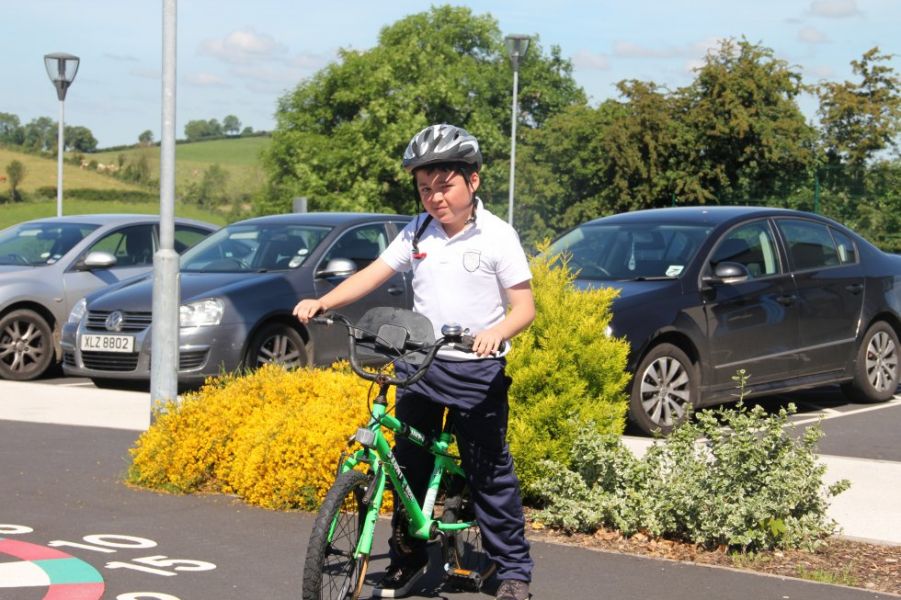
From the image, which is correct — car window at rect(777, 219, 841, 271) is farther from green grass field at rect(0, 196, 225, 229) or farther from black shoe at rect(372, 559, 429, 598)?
green grass field at rect(0, 196, 225, 229)

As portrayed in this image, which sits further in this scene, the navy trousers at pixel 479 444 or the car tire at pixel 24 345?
the car tire at pixel 24 345

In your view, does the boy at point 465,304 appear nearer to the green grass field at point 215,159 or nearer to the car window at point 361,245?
the car window at point 361,245

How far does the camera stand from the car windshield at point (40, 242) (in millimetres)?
15117

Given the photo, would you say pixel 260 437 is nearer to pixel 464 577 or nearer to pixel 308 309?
pixel 464 577

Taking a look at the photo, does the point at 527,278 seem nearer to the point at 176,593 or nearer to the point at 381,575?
the point at 381,575

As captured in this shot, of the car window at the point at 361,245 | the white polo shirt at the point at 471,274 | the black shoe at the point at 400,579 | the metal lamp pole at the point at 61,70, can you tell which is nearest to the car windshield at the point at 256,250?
the car window at the point at 361,245

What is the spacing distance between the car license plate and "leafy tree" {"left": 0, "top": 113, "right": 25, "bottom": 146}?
78.4 metres

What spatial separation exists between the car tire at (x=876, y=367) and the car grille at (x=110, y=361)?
21.1ft

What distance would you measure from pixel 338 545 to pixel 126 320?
27.0 feet

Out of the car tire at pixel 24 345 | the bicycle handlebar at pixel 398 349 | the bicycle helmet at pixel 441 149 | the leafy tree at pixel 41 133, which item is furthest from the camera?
the leafy tree at pixel 41 133

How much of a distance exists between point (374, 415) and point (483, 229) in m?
0.85

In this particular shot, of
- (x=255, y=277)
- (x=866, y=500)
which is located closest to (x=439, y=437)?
(x=866, y=500)

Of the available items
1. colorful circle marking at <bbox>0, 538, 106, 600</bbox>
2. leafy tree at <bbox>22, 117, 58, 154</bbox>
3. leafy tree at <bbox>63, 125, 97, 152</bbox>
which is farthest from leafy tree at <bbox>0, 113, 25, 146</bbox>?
colorful circle marking at <bbox>0, 538, 106, 600</bbox>

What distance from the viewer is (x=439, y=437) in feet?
18.1
